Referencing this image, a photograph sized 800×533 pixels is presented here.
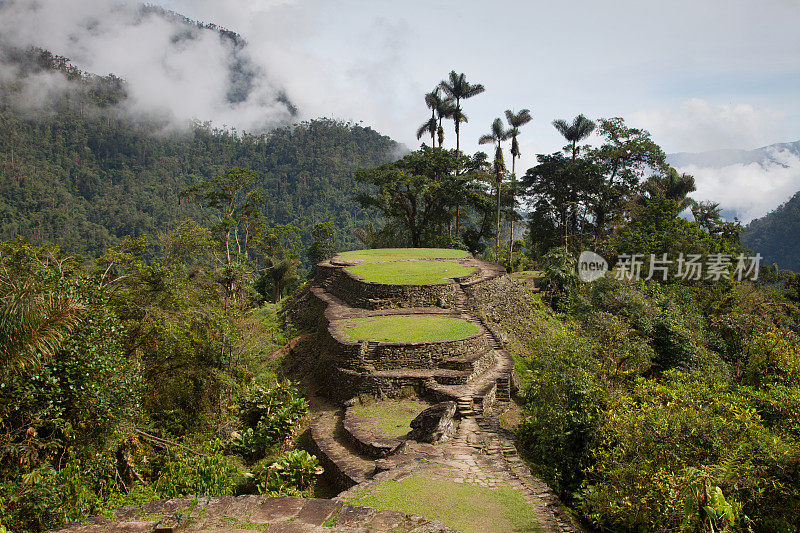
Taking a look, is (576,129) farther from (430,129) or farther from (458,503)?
(458,503)

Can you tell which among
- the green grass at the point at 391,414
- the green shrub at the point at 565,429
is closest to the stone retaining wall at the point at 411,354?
the green grass at the point at 391,414

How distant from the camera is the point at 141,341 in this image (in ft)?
32.7

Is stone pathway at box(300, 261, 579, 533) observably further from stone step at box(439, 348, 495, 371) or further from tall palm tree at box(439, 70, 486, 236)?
tall palm tree at box(439, 70, 486, 236)

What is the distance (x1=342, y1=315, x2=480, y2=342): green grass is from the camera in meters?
12.0

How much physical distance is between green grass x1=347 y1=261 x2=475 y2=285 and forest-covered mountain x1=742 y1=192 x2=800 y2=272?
208ft

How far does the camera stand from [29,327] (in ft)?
18.5

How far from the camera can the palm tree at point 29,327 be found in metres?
5.48

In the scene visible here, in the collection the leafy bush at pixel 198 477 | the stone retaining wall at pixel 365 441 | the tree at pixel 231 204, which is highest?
the tree at pixel 231 204

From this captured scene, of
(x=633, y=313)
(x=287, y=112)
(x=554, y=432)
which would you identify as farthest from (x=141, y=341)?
(x=287, y=112)

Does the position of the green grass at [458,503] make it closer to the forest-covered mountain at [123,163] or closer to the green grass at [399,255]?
the green grass at [399,255]

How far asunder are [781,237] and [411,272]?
73.2 metres

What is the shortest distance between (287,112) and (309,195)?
1732 inches

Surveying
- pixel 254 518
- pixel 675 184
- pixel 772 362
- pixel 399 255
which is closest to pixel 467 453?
pixel 254 518

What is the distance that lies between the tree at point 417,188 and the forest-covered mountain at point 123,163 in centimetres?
3204
